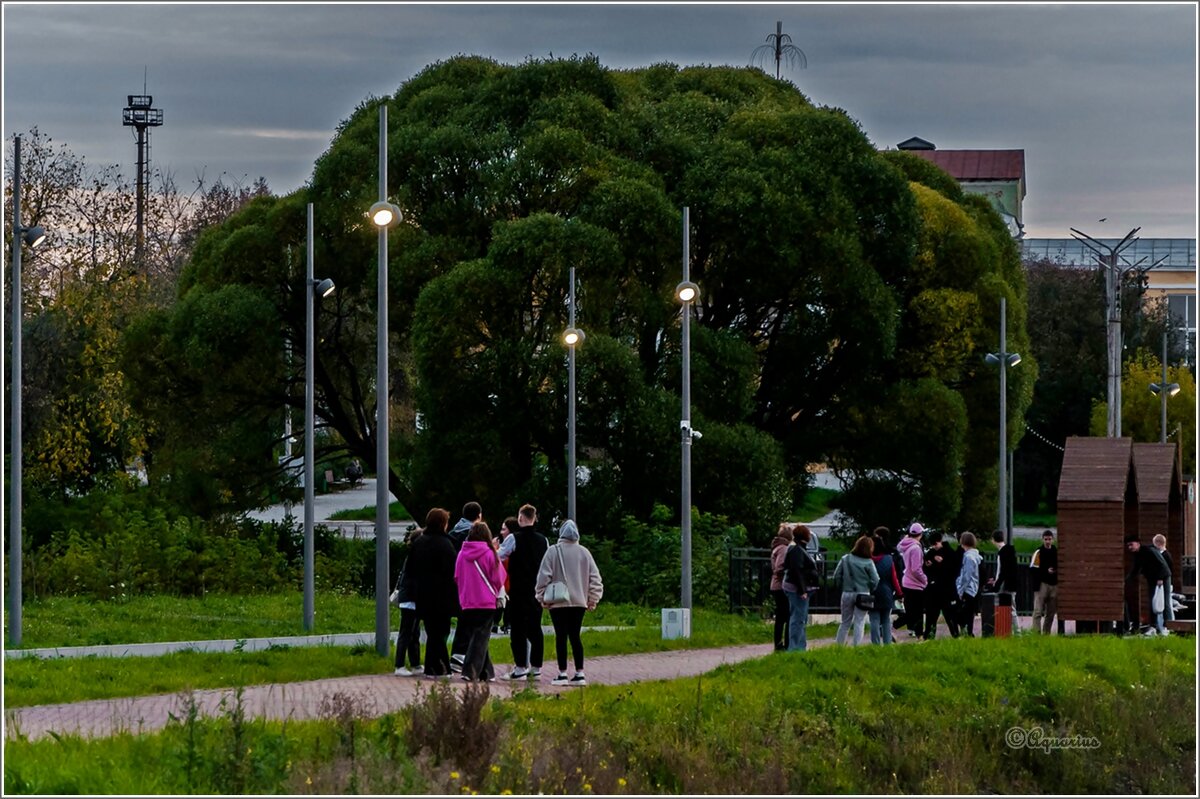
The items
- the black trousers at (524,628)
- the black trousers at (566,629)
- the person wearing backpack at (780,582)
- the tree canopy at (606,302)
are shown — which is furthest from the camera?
the tree canopy at (606,302)

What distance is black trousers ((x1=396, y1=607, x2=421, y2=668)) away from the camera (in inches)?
722

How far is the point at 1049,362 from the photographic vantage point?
266ft

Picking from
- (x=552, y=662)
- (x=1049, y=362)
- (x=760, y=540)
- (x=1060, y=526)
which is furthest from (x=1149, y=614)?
(x=1049, y=362)

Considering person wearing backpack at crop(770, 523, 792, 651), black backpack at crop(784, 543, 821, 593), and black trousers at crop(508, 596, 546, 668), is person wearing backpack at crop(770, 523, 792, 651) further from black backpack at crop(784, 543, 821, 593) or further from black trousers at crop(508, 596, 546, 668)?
black trousers at crop(508, 596, 546, 668)

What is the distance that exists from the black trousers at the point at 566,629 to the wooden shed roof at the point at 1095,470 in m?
10.7

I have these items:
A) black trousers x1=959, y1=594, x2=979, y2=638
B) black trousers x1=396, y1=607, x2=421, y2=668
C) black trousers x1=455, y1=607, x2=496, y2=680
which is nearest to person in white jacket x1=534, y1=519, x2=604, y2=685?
black trousers x1=455, y1=607, x2=496, y2=680

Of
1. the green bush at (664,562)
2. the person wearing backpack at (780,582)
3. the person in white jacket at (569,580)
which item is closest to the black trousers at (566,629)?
the person in white jacket at (569,580)

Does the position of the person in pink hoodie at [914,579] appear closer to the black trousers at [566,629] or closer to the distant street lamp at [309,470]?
the distant street lamp at [309,470]

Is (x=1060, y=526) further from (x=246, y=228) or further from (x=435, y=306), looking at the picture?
(x=246, y=228)

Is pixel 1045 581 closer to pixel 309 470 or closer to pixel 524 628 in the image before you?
pixel 309 470

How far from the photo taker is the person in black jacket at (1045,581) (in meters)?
27.7

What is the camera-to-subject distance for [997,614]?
1022 inches

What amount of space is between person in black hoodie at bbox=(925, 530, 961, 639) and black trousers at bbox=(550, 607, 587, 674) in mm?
9639

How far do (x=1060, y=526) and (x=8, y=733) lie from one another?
56.0 feet
